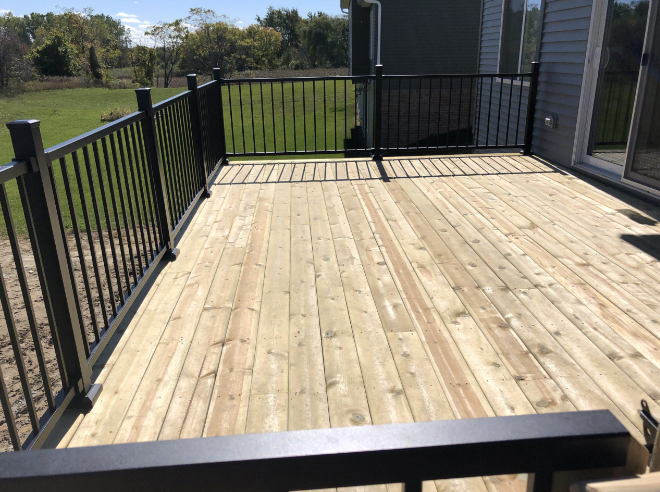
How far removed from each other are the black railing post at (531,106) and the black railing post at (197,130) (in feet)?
12.3

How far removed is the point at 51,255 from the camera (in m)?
1.77

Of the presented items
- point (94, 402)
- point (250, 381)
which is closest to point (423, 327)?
point (250, 381)

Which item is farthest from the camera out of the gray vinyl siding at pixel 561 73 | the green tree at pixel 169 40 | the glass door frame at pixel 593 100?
the green tree at pixel 169 40

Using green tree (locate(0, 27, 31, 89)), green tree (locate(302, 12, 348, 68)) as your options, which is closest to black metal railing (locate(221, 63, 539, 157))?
green tree (locate(0, 27, 31, 89))

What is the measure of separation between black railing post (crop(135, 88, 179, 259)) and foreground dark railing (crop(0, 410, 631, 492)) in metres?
2.67

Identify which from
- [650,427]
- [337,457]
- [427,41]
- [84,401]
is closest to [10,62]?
[427,41]

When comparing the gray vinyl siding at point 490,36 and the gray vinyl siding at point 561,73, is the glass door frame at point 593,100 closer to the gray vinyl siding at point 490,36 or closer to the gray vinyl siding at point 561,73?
the gray vinyl siding at point 561,73

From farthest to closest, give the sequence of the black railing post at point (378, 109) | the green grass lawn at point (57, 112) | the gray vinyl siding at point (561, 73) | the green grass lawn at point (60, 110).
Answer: the green grass lawn at point (60, 110) < the green grass lawn at point (57, 112) < the black railing post at point (378, 109) < the gray vinyl siding at point (561, 73)

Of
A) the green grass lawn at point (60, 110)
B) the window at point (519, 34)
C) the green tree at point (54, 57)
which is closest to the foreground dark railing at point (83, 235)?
the window at point (519, 34)

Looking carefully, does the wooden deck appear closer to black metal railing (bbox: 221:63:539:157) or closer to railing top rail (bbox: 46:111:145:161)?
railing top rail (bbox: 46:111:145:161)

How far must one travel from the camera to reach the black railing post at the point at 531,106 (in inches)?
236

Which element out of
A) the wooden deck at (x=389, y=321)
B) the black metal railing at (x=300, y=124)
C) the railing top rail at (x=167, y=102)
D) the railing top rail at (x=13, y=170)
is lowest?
the black metal railing at (x=300, y=124)

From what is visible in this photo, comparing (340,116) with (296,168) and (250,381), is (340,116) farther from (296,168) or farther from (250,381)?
(250,381)

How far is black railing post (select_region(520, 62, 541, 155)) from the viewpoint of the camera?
5.99m
